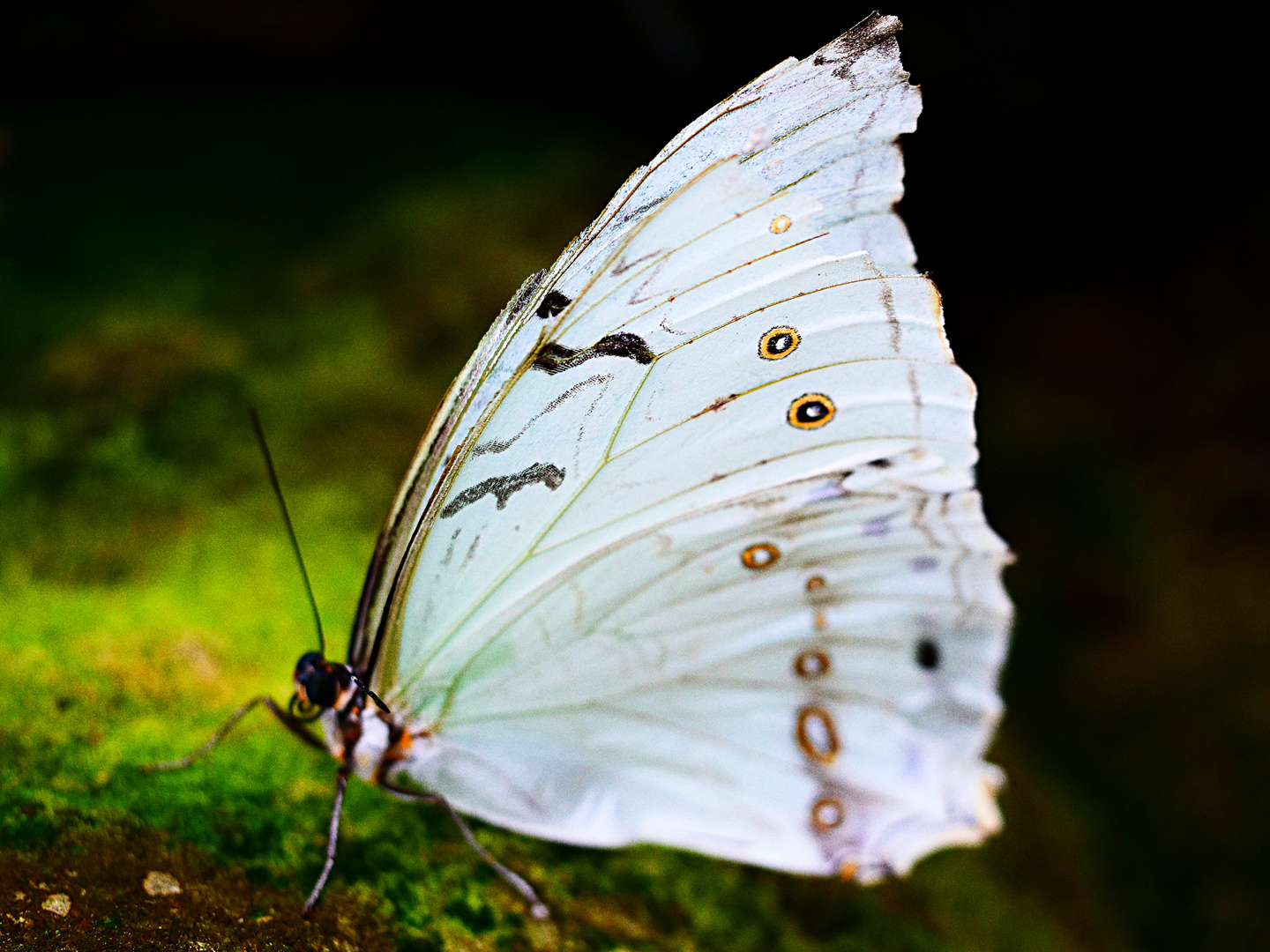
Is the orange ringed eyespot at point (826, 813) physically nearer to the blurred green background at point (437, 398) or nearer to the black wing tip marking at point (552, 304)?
the blurred green background at point (437, 398)

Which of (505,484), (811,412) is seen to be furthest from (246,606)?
(811,412)

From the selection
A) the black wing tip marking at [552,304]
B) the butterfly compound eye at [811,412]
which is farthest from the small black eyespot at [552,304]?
the butterfly compound eye at [811,412]

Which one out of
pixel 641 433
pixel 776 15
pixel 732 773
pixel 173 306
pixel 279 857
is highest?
pixel 776 15

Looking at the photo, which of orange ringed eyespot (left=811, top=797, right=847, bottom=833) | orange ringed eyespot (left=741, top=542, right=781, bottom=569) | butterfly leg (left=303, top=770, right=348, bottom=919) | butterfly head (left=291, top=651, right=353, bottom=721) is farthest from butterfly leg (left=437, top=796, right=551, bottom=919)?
orange ringed eyespot (left=741, top=542, right=781, bottom=569)

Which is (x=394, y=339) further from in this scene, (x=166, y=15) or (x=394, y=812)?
(x=166, y=15)

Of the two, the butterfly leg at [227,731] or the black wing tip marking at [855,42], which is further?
the butterfly leg at [227,731]

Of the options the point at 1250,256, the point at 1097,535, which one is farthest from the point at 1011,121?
the point at 1097,535

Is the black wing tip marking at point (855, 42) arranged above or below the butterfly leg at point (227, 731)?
above
